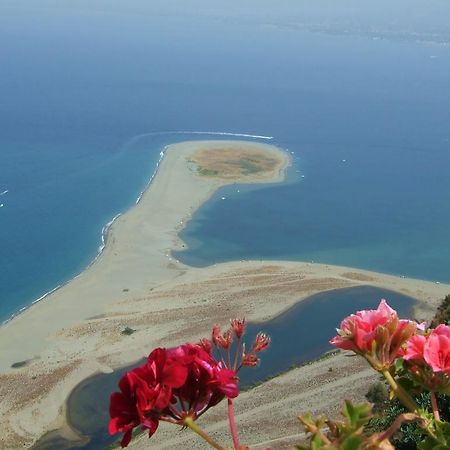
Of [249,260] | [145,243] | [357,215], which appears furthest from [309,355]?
[357,215]

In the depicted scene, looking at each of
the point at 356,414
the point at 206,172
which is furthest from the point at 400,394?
the point at 206,172

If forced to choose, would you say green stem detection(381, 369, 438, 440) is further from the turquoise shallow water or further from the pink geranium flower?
the turquoise shallow water

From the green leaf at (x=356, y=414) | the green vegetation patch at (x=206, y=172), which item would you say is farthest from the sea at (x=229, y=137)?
the green leaf at (x=356, y=414)

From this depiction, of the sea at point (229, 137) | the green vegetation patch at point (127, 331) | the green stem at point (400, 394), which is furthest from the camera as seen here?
the sea at point (229, 137)

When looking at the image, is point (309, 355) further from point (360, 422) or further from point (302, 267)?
point (360, 422)

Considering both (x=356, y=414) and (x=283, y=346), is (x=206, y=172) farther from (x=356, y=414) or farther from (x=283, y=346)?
(x=356, y=414)

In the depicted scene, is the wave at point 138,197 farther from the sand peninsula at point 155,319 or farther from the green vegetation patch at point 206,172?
the green vegetation patch at point 206,172
